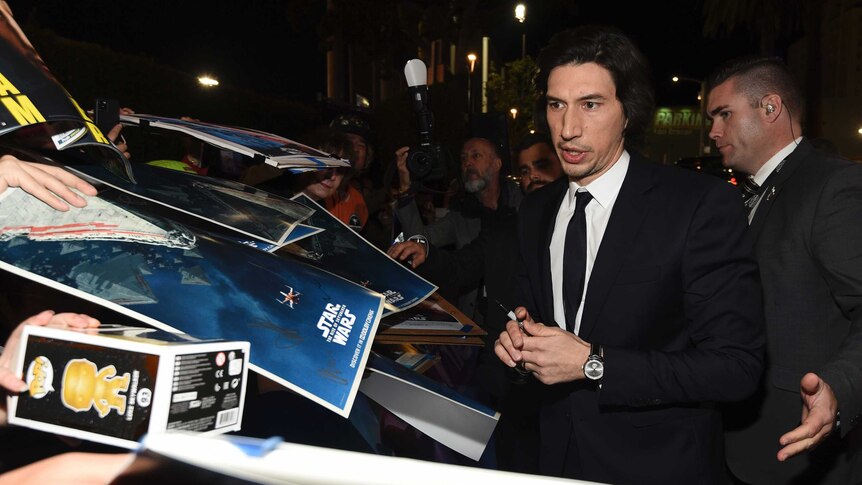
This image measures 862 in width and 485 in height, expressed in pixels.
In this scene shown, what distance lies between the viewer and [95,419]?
1000 millimetres

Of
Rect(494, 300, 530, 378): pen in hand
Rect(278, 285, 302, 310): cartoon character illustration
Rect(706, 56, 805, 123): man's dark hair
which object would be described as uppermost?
Rect(706, 56, 805, 123): man's dark hair

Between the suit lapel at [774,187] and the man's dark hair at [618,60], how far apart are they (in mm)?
820

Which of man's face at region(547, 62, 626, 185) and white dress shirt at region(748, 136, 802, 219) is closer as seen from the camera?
man's face at region(547, 62, 626, 185)

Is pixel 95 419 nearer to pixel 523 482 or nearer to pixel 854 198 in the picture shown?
pixel 523 482

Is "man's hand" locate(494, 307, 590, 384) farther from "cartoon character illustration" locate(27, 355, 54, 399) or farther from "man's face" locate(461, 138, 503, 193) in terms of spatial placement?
"man's face" locate(461, 138, 503, 193)

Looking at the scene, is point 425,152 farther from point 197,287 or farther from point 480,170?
point 197,287

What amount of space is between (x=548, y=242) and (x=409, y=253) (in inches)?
33.5

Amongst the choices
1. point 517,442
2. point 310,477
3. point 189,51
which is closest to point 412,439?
point 310,477

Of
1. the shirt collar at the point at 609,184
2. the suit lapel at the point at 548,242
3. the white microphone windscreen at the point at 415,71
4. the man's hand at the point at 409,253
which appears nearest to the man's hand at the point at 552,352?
the suit lapel at the point at 548,242

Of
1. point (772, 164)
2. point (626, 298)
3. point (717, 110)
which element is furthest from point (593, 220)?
point (717, 110)

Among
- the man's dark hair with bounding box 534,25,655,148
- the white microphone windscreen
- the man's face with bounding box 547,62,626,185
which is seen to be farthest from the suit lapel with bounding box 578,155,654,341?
the white microphone windscreen

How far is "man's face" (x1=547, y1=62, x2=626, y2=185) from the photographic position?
7.17 feet

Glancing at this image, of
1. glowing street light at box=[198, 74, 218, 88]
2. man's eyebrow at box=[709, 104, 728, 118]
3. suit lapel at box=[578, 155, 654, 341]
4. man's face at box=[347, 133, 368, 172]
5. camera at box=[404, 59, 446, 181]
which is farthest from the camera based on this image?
glowing street light at box=[198, 74, 218, 88]

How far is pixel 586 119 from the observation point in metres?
2.20
